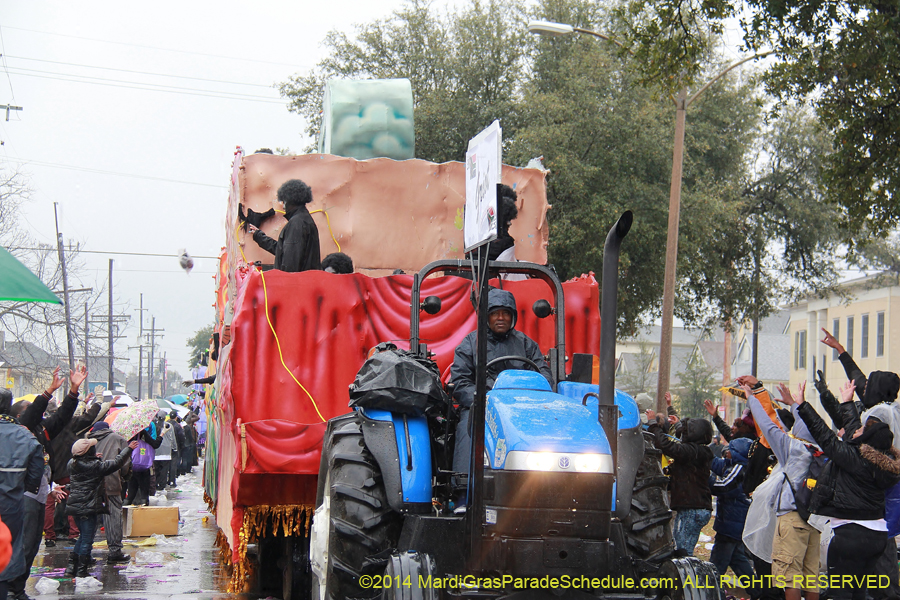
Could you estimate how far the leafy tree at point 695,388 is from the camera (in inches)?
1876

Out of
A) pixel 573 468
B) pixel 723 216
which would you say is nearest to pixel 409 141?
pixel 573 468

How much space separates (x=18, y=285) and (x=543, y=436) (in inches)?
109

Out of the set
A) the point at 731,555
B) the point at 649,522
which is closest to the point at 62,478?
the point at 731,555

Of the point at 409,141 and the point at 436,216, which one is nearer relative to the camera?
the point at 436,216

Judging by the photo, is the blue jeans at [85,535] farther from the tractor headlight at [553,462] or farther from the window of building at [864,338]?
the window of building at [864,338]

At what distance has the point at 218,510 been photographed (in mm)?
8570

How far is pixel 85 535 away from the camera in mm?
10008

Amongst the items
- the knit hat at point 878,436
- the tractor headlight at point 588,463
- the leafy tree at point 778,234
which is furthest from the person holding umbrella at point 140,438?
the leafy tree at point 778,234

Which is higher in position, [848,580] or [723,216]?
[723,216]

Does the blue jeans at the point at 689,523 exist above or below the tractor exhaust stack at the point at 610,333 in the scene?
below

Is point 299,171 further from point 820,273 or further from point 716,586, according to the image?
point 820,273

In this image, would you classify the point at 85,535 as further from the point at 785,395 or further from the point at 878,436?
the point at 878,436

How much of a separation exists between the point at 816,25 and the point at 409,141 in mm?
4695

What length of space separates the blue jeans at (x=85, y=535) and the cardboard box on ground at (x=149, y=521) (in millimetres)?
2623
